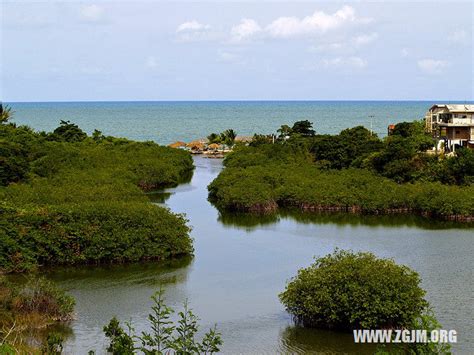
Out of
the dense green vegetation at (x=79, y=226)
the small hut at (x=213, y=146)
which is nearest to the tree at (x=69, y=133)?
the small hut at (x=213, y=146)

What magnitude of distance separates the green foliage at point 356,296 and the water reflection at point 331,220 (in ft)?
56.0

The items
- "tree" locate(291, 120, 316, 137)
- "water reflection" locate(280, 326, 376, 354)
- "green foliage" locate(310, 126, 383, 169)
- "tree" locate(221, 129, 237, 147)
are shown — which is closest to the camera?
"water reflection" locate(280, 326, 376, 354)

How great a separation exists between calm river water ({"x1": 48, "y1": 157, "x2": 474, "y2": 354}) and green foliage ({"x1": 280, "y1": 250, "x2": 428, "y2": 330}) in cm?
54

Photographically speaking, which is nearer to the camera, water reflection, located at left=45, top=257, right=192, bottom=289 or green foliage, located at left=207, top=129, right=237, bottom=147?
water reflection, located at left=45, top=257, right=192, bottom=289

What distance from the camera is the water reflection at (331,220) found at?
39.4 m

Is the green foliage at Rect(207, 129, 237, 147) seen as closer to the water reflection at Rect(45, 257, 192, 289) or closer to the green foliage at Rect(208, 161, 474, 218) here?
the green foliage at Rect(208, 161, 474, 218)

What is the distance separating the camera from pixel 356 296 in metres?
20.9

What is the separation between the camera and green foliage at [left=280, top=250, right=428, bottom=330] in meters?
20.8

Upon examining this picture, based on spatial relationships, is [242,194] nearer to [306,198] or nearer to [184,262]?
[306,198]

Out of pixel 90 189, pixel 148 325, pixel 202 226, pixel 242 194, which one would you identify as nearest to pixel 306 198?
pixel 242 194

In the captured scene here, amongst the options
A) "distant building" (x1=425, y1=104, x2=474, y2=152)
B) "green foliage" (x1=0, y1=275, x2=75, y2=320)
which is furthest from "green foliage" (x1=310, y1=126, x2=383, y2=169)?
"green foliage" (x1=0, y1=275, x2=75, y2=320)

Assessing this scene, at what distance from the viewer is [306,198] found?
44031 millimetres

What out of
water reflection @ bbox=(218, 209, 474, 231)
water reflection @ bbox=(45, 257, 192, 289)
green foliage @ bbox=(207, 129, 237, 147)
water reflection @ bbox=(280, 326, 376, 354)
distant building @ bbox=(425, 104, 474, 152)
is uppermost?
distant building @ bbox=(425, 104, 474, 152)

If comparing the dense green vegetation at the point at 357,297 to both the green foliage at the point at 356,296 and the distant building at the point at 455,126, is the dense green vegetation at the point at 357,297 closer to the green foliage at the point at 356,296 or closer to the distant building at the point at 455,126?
the green foliage at the point at 356,296
